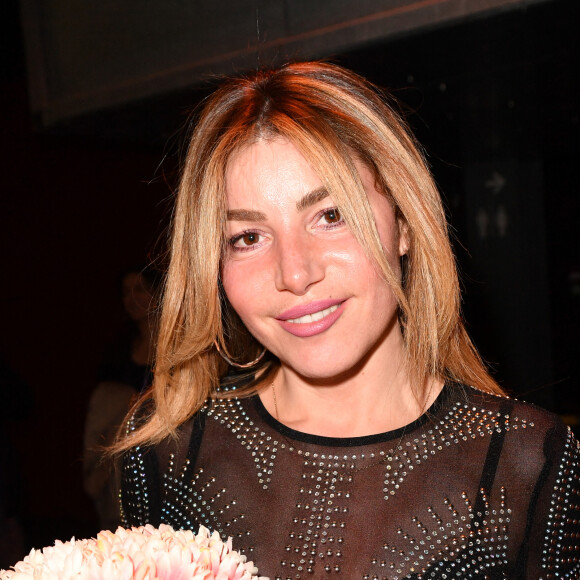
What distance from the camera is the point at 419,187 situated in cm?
151

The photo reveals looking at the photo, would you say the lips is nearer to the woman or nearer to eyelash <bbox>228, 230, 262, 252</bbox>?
the woman

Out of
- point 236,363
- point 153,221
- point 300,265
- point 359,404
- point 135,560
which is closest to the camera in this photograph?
point 135,560

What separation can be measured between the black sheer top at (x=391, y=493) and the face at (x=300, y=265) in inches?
8.8

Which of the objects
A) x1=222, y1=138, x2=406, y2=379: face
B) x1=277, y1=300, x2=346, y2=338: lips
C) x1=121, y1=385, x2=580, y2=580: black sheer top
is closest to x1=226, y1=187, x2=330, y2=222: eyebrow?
x1=222, y1=138, x2=406, y2=379: face

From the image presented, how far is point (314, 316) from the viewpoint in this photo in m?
1.41

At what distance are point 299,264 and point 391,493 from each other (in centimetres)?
50

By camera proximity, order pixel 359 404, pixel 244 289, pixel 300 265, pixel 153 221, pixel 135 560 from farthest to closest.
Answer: pixel 153 221 → pixel 359 404 → pixel 244 289 → pixel 300 265 → pixel 135 560

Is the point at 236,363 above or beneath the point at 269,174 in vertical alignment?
beneath

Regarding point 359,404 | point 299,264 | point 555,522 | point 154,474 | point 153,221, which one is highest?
point 153,221

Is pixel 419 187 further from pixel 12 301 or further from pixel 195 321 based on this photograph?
pixel 12 301

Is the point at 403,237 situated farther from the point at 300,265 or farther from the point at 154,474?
the point at 154,474

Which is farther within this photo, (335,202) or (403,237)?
(403,237)

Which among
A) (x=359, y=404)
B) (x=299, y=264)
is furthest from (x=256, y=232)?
(x=359, y=404)

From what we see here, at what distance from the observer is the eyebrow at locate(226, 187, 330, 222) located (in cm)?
138
